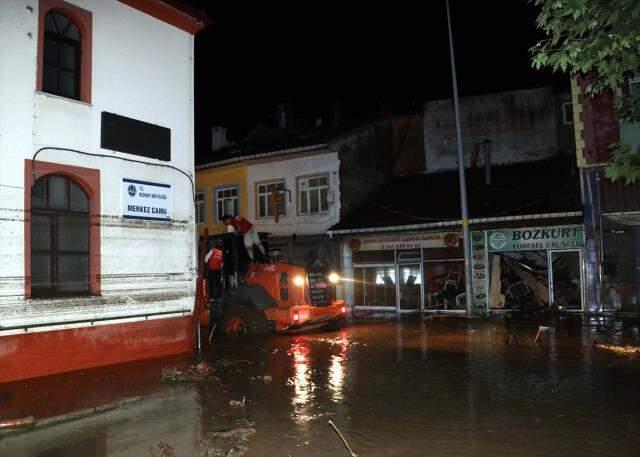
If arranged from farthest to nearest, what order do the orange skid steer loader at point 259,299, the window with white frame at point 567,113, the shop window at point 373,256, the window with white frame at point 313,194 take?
the window with white frame at point 313,194
the window with white frame at point 567,113
the shop window at point 373,256
the orange skid steer loader at point 259,299

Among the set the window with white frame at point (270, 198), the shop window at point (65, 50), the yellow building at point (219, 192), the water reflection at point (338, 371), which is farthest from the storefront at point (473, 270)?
the shop window at point (65, 50)

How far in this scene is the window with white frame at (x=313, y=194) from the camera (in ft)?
72.6

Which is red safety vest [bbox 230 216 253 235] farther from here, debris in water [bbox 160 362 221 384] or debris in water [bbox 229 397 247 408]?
debris in water [bbox 229 397 247 408]

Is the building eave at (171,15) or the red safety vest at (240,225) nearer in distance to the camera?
the building eave at (171,15)

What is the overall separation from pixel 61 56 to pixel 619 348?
1174 centimetres

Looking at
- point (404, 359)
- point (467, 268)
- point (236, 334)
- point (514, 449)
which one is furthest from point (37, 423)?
point (467, 268)

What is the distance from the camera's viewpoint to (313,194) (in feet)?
73.5

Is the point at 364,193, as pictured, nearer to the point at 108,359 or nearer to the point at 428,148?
the point at 428,148

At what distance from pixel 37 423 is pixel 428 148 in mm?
20262

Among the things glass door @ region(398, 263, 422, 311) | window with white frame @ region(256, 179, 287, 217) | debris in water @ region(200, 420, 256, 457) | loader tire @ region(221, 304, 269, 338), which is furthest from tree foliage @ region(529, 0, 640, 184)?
window with white frame @ region(256, 179, 287, 217)

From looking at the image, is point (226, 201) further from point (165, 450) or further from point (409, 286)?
point (165, 450)

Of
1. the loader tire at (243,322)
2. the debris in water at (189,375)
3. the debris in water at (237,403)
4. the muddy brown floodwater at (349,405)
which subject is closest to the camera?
the muddy brown floodwater at (349,405)

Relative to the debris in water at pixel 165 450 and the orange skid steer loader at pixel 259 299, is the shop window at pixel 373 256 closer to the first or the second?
the orange skid steer loader at pixel 259 299

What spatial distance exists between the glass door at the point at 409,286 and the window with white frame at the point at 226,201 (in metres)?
7.71
